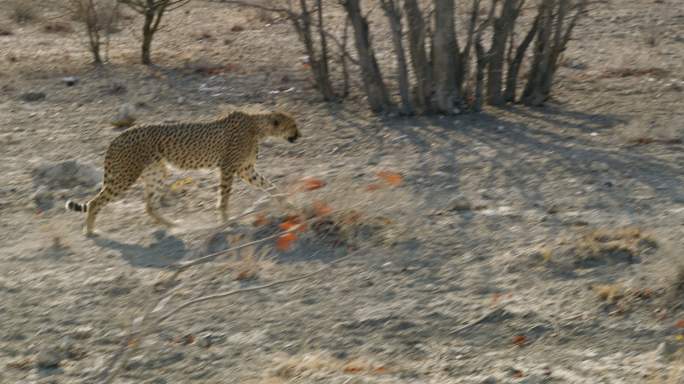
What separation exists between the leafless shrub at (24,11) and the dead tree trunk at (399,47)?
8539mm

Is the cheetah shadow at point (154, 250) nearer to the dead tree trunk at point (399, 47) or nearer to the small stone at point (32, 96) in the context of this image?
the dead tree trunk at point (399, 47)

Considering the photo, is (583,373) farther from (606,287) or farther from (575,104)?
(575,104)

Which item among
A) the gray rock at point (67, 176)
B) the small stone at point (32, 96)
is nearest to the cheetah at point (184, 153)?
the gray rock at point (67, 176)

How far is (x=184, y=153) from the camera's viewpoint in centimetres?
918

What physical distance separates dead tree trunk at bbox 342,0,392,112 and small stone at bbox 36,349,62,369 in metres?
6.42

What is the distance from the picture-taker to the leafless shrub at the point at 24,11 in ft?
61.3

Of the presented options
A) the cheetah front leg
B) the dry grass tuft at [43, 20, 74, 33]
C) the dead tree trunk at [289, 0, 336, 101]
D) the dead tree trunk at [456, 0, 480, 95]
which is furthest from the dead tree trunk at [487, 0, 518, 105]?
the dry grass tuft at [43, 20, 74, 33]

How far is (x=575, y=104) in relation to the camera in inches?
494

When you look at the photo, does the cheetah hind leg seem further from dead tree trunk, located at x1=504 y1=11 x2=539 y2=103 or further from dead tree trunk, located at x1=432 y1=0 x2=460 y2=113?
dead tree trunk, located at x1=504 y1=11 x2=539 y2=103

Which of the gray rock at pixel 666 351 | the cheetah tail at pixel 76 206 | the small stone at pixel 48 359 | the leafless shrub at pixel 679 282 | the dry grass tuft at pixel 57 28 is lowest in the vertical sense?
the gray rock at pixel 666 351

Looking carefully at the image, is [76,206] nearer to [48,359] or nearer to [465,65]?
[48,359]

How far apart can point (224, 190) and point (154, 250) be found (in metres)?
0.98

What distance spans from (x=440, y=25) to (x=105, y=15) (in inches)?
299

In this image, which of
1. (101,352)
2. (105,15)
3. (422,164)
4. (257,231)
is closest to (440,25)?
(422,164)
